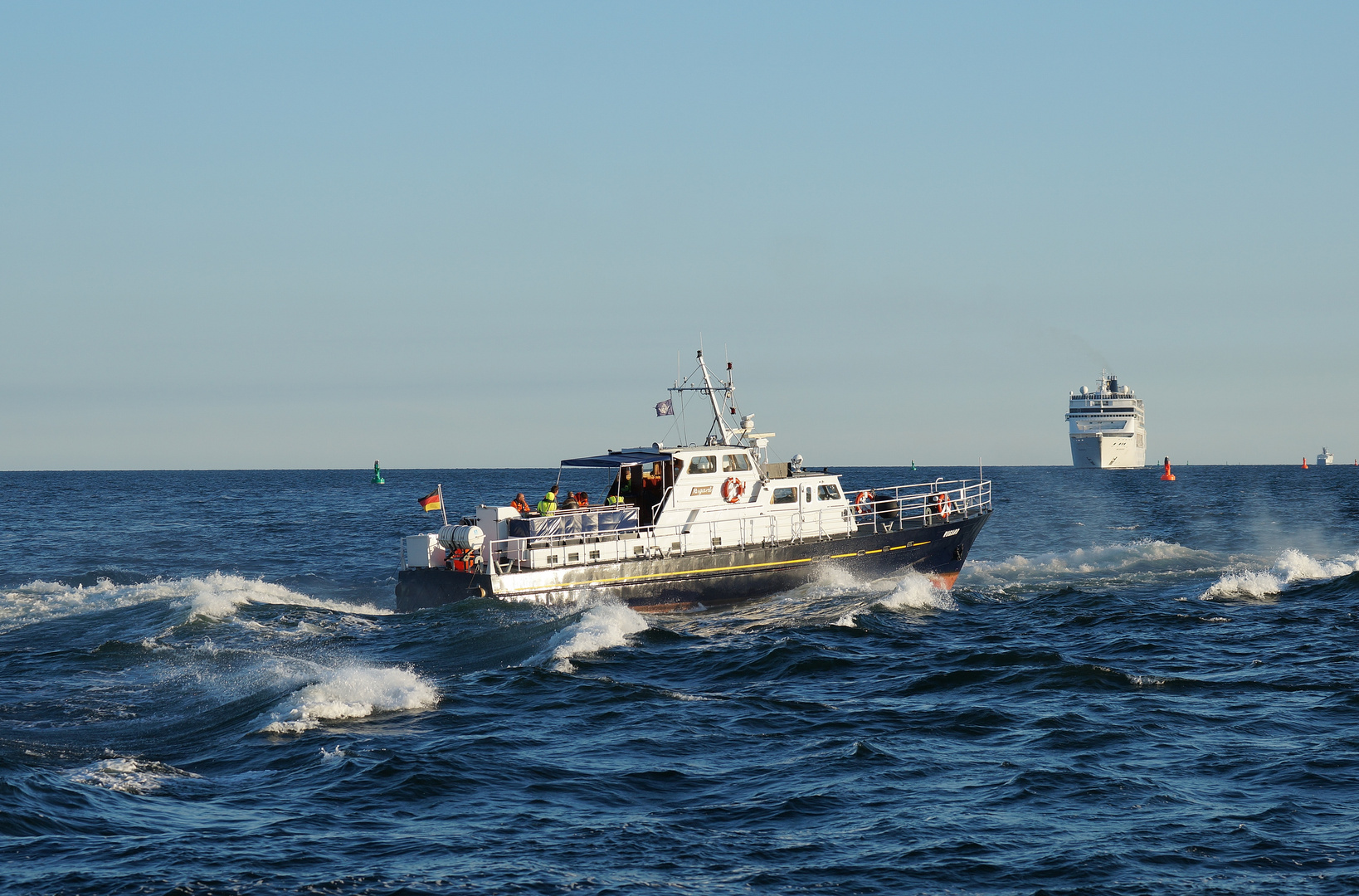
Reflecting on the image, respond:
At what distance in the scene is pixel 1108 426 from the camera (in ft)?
482

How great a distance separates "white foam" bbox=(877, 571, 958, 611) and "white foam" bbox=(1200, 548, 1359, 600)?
607cm

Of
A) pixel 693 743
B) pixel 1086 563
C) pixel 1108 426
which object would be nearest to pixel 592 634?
pixel 693 743

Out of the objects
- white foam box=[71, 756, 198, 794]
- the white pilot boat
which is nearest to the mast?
the white pilot boat

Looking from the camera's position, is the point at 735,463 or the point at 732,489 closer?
the point at 732,489

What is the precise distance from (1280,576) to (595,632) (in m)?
18.9

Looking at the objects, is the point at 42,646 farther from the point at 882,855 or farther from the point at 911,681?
the point at 882,855

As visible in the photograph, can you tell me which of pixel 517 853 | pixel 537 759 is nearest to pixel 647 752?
pixel 537 759

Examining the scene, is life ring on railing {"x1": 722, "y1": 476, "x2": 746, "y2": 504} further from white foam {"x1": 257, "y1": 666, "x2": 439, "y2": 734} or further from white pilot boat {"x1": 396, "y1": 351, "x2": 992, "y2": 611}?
white foam {"x1": 257, "y1": 666, "x2": 439, "y2": 734}

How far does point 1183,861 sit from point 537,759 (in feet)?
22.4

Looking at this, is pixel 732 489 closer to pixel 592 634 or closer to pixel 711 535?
pixel 711 535

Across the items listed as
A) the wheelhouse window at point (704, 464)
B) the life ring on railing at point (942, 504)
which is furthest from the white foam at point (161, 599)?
the life ring on railing at point (942, 504)

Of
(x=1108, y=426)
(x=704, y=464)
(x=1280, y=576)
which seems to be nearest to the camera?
(x=704, y=464)

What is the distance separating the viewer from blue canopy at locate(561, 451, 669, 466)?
25.9 metres

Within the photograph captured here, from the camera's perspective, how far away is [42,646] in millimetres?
21578
